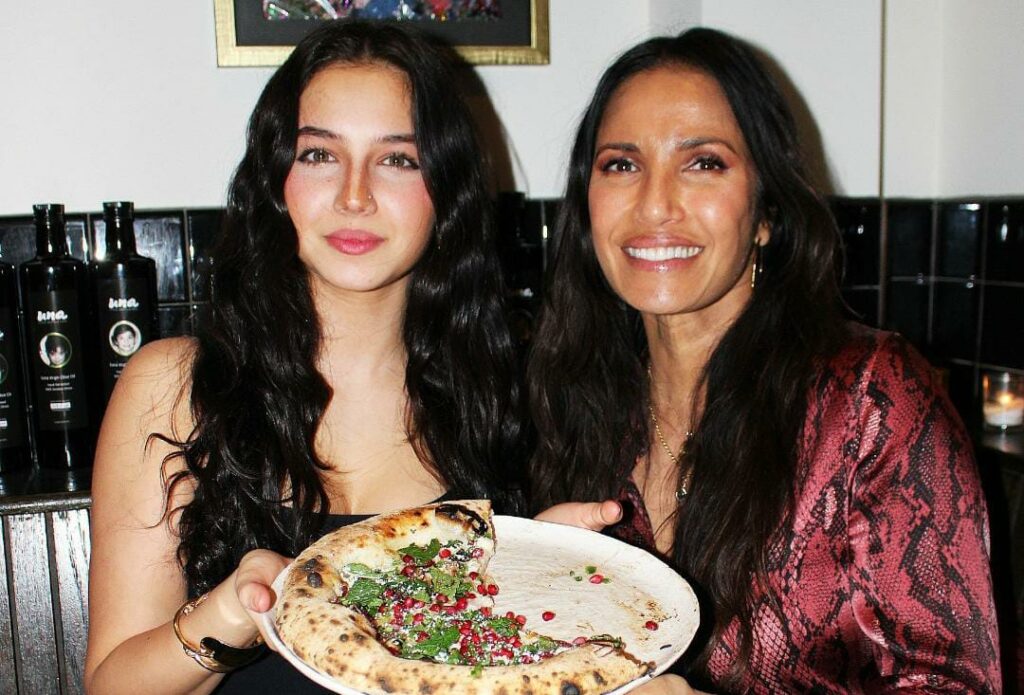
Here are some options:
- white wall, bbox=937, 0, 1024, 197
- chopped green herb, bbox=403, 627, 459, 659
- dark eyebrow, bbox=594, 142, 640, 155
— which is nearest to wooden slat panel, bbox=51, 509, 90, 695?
chopped green herb, bbox=403, 627, 459, 659

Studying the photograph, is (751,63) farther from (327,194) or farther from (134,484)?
(134,484)

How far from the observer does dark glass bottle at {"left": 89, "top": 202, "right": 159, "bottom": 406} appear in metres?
2.25

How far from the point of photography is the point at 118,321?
2.26m

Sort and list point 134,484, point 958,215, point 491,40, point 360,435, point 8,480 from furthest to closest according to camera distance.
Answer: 1. point 958,215
2. point 491,40
3. point 8,480
4. point 360,435
5. point 134,484

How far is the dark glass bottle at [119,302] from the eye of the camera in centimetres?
225

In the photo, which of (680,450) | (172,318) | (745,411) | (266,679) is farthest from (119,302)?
(745,411)

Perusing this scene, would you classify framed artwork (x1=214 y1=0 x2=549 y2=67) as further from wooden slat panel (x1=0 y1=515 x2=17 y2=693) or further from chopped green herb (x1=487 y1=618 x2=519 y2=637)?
chopped green herb (x1=487 y1=618 x2=519 y2=637)

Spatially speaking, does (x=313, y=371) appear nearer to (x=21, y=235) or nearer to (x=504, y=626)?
(x=504, y=626)

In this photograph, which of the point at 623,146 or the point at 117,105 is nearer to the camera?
the point at 623,146

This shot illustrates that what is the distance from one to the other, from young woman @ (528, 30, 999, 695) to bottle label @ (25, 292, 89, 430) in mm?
1191

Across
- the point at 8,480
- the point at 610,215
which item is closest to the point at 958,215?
the point at 610,215

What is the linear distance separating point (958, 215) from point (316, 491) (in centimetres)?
229

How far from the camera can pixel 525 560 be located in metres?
1.33

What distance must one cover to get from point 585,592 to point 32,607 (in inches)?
58.7
